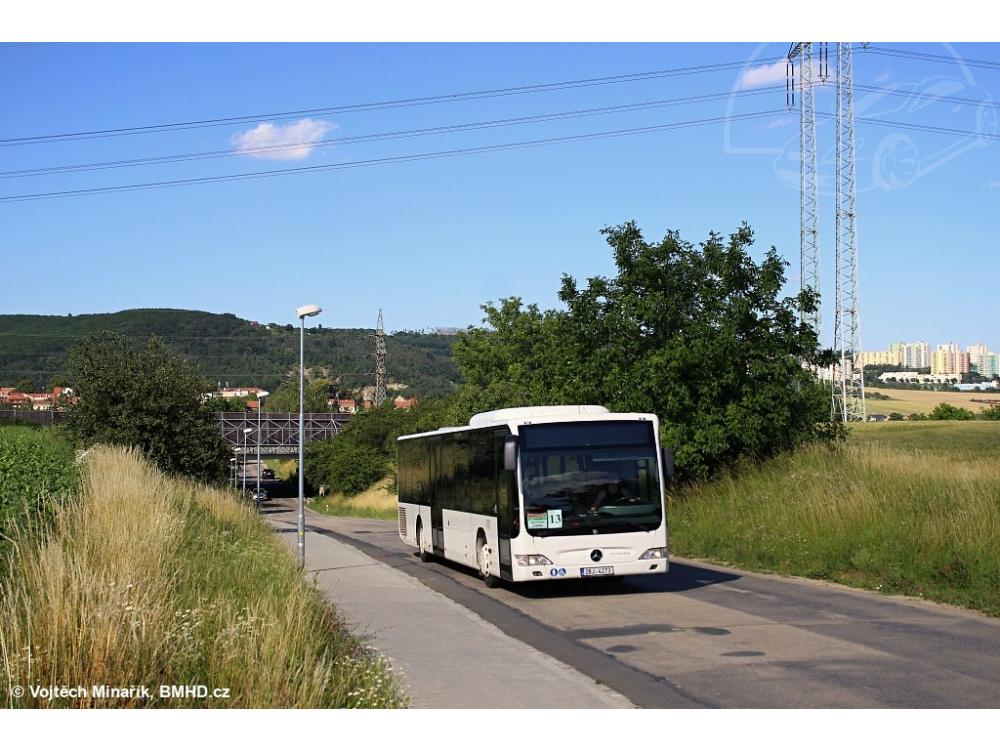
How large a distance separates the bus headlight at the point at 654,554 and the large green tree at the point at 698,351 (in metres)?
11.4

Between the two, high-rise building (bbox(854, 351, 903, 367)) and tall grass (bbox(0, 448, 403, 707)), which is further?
high-rise building (bbox(854, 351, 903, 367))

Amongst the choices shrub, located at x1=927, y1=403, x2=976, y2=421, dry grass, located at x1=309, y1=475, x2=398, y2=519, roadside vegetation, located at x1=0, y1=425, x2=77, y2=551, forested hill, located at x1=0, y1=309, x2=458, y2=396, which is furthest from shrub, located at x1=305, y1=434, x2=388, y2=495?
roadside vegetation, located at x1=0, y1=425, x2=77, y2=551

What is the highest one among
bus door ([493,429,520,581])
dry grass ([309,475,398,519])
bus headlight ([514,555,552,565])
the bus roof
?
the bus roof

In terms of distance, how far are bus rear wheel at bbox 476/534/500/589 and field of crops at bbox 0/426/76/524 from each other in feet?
22.9

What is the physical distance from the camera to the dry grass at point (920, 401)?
226ft

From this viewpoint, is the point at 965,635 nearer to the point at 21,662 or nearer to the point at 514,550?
the point at 514,550

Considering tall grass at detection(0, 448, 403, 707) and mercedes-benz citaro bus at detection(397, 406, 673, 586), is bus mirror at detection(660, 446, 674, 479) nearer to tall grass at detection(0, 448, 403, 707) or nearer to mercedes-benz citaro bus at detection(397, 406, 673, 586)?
mercedes-benz citaro bus at detection(397, 406, 673, 586)

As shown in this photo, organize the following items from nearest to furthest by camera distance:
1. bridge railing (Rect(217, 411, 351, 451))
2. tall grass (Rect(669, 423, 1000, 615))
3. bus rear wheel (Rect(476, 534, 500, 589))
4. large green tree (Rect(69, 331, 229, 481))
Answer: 1. tall grass (Rect(669, 423, 1000, 615))
2. bus rear wheel (Rect(476, 534, 500, 589))
3. large green tree (Rect(69, 331, 229, 481))
4. bridge railing (Rect(217, 411, 351, 451))

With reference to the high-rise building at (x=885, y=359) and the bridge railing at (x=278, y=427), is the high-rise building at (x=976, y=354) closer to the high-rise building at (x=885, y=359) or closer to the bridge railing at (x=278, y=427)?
the high-rise building at (x=885, y=359)

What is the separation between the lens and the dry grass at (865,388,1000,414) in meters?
68.8

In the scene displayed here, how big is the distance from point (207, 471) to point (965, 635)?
36434 millimetres

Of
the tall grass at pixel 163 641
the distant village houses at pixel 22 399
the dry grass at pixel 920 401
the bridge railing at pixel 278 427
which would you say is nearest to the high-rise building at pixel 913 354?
the dry grass at pixel 920 401

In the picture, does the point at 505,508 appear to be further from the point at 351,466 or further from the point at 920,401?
the point at 351,466

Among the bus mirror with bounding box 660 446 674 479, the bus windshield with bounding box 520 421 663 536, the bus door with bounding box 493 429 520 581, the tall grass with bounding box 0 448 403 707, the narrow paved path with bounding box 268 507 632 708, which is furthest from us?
the bus mirror with bounding box 660 446 674 479
